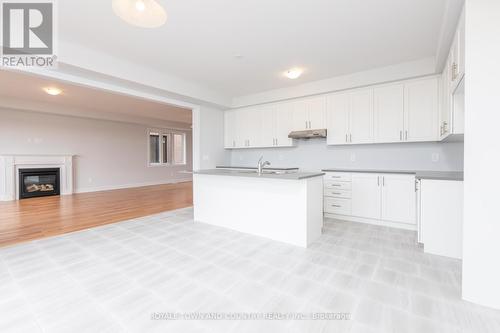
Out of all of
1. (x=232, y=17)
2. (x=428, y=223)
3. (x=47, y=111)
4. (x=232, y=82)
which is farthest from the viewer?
(x=47, y=111)

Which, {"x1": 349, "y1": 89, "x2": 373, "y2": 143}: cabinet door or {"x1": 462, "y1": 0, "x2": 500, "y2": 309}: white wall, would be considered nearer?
{"x1": 462, "y1": 0, "x2": 500, "y2": 309}: white wall

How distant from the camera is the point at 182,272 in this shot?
2.21m

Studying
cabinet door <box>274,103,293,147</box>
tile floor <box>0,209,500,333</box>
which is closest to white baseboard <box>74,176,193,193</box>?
tile floor <box>0,209,500,333</box>

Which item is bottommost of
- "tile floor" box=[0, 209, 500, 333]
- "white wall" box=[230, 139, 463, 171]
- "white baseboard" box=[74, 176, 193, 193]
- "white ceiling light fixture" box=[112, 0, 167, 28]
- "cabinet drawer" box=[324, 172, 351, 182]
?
"tile floor" box=[0, 209, 500, 333]

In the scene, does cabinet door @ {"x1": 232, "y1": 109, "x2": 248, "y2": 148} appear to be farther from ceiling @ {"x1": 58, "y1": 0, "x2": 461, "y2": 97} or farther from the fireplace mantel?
the fireplace mantel

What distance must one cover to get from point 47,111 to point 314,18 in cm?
732

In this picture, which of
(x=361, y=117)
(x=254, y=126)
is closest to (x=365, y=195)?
(x=361, y=117)

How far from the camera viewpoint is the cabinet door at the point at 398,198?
3.41 meters

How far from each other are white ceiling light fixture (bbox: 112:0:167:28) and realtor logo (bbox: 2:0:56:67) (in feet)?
3.56

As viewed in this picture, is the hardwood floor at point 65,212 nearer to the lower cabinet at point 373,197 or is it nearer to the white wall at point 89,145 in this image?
the white wall at point 89,145

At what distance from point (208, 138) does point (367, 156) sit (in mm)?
3400

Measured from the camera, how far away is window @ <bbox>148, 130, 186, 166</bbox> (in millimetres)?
9234

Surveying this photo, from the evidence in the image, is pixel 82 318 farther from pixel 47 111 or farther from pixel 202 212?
pixel 47 111

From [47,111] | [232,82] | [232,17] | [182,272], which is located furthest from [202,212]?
[47,111]
